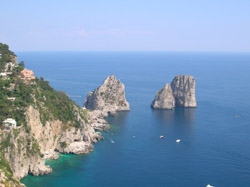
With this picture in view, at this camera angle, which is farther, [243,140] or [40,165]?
[243,140]

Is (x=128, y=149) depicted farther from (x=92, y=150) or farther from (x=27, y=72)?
(x=27, y=72)

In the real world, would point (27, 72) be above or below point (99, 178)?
above

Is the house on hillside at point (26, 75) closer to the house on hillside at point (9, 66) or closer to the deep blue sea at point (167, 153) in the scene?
the house on hillside at point (9, 66)

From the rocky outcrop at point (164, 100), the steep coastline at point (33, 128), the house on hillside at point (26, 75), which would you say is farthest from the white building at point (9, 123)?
the rocky outcrop at point (164, 100)

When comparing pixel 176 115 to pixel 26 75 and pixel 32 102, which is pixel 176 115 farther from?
pixel 32 102

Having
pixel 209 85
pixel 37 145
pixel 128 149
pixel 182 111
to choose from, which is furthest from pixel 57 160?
pixel 209 85

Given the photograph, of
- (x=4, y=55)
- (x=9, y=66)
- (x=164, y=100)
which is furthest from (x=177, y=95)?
(x=9, y=66)

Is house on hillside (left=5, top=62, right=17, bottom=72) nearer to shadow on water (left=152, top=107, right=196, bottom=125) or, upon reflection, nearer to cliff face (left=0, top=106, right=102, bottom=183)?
cliff face (left=0, top=106, right=102, bottom=183)
